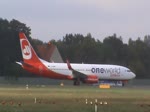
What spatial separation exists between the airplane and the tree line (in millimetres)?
21666

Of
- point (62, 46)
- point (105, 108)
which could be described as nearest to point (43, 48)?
point (62, 46)

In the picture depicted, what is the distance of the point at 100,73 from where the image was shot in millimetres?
113125

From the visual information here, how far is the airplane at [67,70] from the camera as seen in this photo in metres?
110

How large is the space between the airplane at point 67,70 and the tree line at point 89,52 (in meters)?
21.7

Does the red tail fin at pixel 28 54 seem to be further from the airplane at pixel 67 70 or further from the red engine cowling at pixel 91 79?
the red engine cowling at pixel 91 79

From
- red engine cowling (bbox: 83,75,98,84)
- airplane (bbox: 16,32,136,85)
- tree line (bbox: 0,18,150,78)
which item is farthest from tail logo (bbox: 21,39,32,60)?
tree line (bbox: 0,18,150,78)

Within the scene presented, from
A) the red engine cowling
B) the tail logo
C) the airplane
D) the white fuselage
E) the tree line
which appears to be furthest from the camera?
the tree line

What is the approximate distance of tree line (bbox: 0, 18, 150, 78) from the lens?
141125 millimetres

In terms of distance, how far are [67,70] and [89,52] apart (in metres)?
52.6

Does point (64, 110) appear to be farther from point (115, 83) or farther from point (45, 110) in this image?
point (115, 83)

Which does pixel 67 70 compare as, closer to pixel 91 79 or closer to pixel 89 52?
pixel 91 79

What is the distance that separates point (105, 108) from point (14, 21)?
126 metres

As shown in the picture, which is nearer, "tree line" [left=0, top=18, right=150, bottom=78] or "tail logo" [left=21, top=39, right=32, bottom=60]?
"tail logo" [left=21, top=39, right=32, bottom=60]

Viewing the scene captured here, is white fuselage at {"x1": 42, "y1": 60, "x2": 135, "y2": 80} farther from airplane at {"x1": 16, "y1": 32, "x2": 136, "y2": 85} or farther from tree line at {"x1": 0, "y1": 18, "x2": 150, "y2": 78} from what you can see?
tree line at {"x1": 0, "y1": 18, "x2": 150, "y2": 78}
